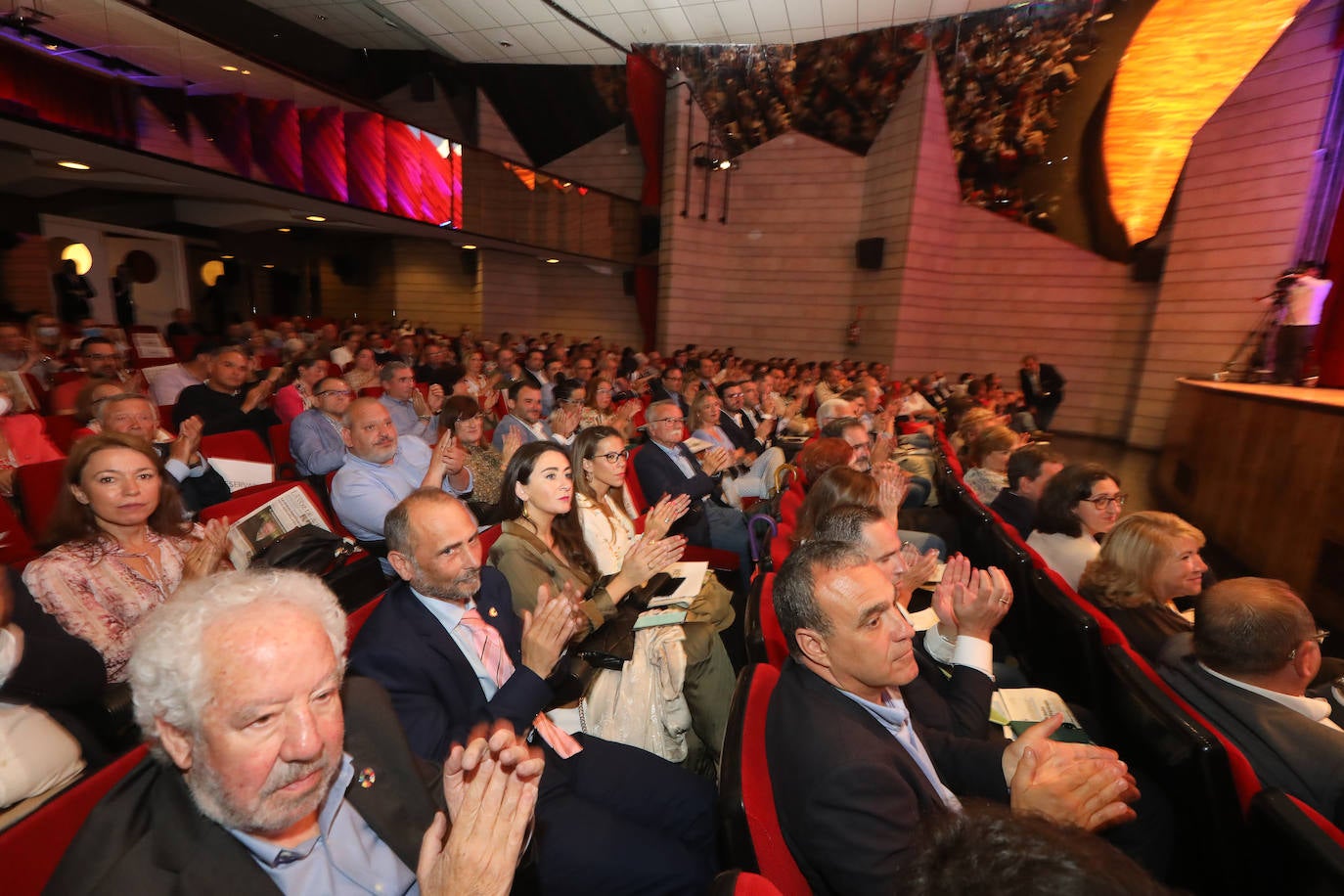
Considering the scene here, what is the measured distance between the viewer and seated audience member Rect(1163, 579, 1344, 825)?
53.6 inches

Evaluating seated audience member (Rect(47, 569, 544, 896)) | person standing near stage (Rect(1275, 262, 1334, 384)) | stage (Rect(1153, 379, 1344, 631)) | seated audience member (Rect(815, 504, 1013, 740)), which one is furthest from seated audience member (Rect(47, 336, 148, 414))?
person standing near stage (Rect(1275, 262, 1334, 384))

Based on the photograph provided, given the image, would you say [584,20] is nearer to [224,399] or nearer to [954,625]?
[224,399]

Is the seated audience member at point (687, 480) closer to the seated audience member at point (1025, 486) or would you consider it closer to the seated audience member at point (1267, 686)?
the seated audience member at point (1025, 486)

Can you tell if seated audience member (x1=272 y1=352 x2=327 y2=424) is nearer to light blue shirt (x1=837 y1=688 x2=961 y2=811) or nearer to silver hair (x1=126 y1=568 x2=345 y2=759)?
silver hair (x1=126 y1=568 x2=345 y2=759)

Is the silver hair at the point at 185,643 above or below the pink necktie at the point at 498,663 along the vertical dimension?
above

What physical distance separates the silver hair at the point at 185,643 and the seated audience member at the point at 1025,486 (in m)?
3.20

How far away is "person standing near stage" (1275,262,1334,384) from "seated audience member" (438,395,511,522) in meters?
8.41

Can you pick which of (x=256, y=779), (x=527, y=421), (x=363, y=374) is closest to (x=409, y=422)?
(x=527, y=421)

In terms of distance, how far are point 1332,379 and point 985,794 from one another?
8677 millimetres

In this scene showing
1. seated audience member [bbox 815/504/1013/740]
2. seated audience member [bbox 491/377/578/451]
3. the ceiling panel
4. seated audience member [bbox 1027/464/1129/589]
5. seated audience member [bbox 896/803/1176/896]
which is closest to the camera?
seated audience member [bbox 896/803/1176/896]

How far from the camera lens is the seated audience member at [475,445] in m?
3.76

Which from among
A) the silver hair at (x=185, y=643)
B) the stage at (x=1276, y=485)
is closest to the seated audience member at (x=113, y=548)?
the silver hair at (x=185, y=643)

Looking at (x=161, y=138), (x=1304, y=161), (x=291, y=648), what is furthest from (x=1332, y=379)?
(x=161, y=138)

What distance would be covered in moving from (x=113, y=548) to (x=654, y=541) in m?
1.70
